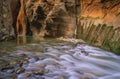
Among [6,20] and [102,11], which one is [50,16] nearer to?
[6,20]

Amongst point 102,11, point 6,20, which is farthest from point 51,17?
point 102,11

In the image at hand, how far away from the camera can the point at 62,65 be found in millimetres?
6090

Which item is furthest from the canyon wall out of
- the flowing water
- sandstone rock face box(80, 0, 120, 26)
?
the flowing water

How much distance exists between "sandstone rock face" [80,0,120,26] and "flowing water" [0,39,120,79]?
1.48m

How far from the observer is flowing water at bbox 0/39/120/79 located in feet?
16.9

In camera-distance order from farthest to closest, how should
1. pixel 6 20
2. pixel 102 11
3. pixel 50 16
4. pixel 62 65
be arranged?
pixel 50 16 → pixel 6 20 → pixel 102 11 → pixel 62 65

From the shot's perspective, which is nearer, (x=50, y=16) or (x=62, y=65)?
(x=62, y=65)

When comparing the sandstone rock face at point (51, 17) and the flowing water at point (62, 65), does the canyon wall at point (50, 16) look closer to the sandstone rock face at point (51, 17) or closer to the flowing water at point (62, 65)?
the sandstone rock face at point (51, 17)

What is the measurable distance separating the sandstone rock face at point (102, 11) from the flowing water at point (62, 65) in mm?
1485

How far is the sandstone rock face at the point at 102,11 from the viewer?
8.34 metres

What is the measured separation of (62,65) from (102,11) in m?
4.28

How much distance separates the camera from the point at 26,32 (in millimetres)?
14508

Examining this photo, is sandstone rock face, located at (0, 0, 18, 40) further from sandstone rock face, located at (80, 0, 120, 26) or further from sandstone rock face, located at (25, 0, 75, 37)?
sandstone rock face, located at (80, 0, 120, 26)

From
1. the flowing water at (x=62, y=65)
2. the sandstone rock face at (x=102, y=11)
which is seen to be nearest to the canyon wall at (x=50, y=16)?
the sandstone rock face at (x=102, y=11)
